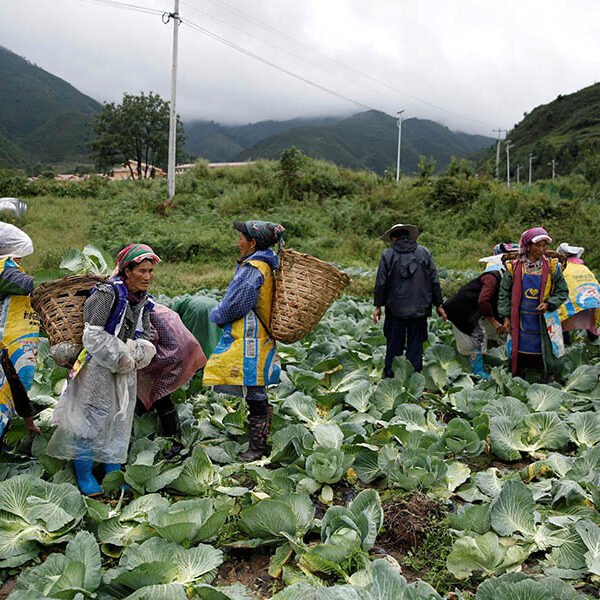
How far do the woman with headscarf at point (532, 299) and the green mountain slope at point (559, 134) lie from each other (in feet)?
135

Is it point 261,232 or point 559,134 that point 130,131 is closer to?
point 261,232

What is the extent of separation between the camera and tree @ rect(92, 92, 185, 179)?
3067 cm

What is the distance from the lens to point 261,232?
10.1 feet

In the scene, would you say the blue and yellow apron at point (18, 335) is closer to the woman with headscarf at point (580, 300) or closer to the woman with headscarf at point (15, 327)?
the woman with headscarf at point (15, 327)

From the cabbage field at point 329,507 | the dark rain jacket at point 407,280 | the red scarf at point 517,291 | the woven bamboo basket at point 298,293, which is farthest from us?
the dark rain jacket at point 407,280

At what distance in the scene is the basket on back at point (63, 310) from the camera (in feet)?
8.53

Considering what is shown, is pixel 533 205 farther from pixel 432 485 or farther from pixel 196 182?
pixel 432 485

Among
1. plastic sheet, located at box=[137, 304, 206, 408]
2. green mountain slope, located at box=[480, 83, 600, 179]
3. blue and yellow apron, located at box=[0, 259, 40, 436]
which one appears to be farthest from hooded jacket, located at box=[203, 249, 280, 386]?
green mountain slope, located at box=[480, 83, 600, 179]

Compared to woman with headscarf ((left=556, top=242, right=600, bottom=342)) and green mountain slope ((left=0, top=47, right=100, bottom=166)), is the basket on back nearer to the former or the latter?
woman with headscarf ((left=556, top=242, right=600, bottom=342))

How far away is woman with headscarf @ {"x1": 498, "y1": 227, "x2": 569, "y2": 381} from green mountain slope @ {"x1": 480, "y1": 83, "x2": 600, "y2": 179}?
135ft

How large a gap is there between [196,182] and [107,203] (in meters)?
2.89

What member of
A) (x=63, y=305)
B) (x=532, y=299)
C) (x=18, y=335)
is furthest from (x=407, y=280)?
(x=18, y=335)

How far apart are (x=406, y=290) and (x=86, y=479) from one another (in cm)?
273

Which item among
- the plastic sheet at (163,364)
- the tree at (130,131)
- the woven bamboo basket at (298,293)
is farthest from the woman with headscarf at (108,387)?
the tree at (130,131)
